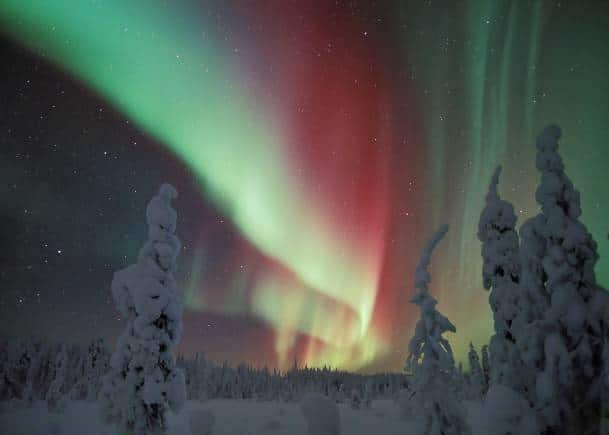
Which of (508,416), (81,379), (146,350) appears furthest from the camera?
(81,379)

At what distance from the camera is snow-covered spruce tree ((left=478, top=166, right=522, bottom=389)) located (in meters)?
18.5

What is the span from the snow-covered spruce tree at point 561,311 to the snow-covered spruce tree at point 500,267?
5.00 metres

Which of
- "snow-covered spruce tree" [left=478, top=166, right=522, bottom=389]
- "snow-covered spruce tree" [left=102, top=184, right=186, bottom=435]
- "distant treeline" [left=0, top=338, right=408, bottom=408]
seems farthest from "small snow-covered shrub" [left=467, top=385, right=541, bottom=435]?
"distant treeline" [left=0, top=338, right=408, bottom=408]

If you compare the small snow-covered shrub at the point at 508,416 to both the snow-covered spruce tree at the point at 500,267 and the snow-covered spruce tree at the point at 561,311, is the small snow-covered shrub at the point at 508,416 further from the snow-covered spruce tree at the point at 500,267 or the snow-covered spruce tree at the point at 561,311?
the snow-covered spruce tree at the point at 500,267

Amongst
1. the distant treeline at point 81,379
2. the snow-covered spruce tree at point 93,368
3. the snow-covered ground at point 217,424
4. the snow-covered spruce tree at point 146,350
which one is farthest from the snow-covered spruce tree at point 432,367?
the snow-covered spruce tree at point 93,368

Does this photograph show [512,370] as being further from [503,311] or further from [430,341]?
[430,341]

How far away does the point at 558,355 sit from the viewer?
12.1 meters

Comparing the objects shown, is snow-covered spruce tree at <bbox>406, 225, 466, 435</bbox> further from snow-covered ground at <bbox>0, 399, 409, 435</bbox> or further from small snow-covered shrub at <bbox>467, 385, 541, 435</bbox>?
snow-covered ground at <bbox>0, 399, 409, 435</bbox>

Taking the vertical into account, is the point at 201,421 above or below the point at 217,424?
above

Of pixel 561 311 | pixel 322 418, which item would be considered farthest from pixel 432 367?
pixel 322 418

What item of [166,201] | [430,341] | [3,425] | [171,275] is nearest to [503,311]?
[430,341]

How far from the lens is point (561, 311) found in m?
12.4

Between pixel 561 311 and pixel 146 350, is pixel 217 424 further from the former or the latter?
pixel 561 311

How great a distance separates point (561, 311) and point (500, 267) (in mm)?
7579
